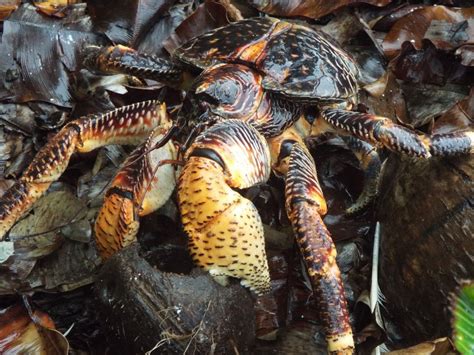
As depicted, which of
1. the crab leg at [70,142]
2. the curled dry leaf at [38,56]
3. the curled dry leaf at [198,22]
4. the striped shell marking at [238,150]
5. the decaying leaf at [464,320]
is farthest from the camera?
the curled dry leaf at [198,22]

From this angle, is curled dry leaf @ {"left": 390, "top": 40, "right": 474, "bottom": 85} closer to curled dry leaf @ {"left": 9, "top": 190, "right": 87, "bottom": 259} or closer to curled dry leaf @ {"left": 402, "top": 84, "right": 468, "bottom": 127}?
curled dry leaf @ {"left": 402, "top": 84, "right": 468, "bottom": 127}

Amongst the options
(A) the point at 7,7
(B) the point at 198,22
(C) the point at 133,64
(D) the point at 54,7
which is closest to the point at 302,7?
(B) the point at 198,22

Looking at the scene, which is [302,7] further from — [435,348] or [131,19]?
[435,348]

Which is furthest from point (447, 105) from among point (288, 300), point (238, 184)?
point (238, 184)

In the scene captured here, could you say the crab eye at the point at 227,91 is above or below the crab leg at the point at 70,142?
above

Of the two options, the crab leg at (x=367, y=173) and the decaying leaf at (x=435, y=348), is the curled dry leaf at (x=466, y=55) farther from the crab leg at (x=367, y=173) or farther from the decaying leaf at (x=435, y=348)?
the decaying leaf at (x=435, y=348)

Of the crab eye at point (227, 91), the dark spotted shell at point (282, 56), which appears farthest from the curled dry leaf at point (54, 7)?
the crab eye at point (227, 91)
